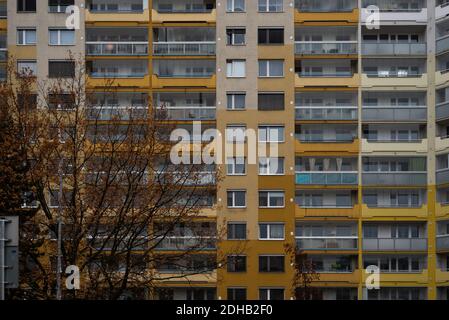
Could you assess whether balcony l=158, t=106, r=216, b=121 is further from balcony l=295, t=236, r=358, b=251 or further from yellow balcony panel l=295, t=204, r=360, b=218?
balcony l=295, t=236, r=358, b=251

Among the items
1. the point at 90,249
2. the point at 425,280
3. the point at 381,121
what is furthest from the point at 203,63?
the point at 90,249

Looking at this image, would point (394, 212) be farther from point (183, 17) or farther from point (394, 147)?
point (183, 17)

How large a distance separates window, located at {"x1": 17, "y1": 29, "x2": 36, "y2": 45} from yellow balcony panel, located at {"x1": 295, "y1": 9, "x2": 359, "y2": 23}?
1677 cm

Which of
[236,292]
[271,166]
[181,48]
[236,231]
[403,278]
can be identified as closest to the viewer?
[236,292]

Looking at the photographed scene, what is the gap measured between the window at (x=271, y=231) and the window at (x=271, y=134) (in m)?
5.35

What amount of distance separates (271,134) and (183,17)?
9444 mm

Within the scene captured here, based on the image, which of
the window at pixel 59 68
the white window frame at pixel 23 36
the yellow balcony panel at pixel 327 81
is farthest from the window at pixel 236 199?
the white window frame at pixel 23 36

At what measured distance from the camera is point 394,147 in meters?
61.8

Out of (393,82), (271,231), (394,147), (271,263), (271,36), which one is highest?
(271,36)

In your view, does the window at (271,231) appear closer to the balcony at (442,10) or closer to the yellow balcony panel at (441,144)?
A: the yellow balcony panel at (441,144)

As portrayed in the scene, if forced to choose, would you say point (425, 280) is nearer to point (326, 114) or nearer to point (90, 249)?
point (326, 114)

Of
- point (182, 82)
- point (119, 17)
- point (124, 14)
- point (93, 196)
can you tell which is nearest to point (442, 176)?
point (182, 82)

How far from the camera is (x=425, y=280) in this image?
60125 mm

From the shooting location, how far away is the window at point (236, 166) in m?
61.3
